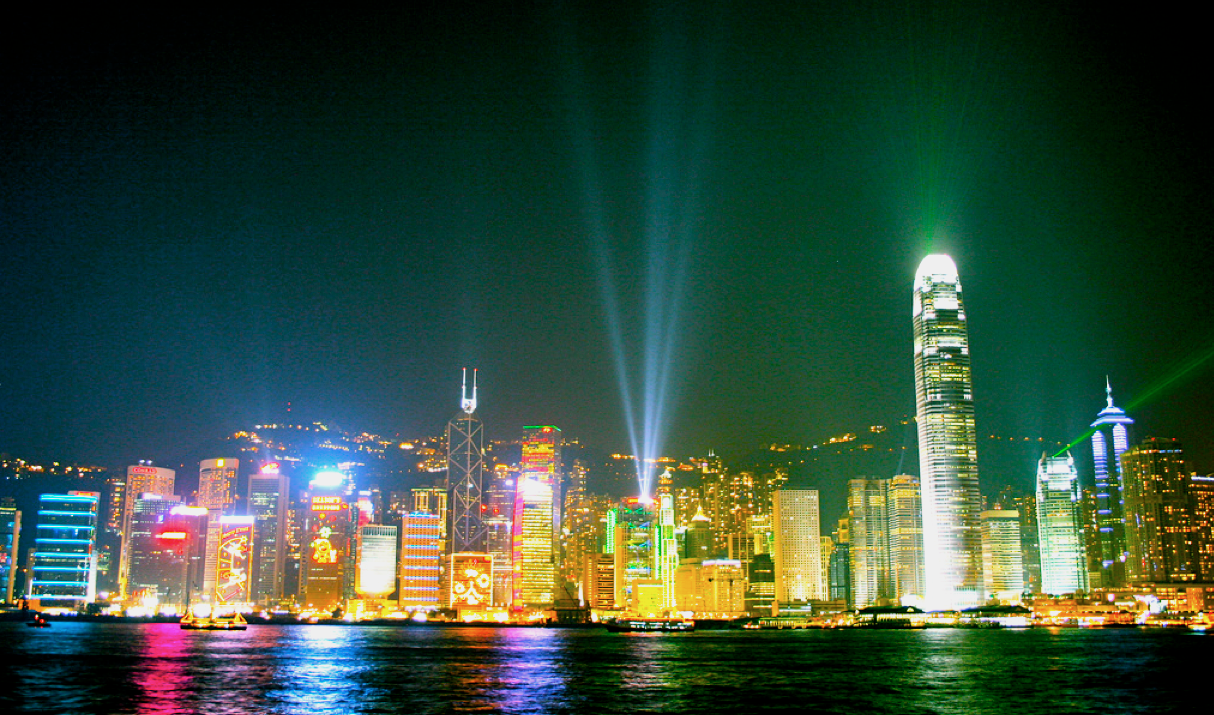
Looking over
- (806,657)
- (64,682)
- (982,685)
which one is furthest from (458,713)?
(806,657)

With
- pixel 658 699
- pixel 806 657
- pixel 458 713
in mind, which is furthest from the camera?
pixel 806 657

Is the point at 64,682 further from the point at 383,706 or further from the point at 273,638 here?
the point at 273,638

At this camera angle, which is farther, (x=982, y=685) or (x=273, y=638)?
(x=273, y=638)

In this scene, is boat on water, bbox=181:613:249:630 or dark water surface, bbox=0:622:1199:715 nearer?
dark water surface, bbox=0:622:1199:715

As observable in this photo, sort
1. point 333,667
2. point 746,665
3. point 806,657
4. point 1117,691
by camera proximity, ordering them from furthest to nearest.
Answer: point 806,657, point 746,665, point 333,667, point 1117,691

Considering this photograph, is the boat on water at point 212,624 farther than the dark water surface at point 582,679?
Yes

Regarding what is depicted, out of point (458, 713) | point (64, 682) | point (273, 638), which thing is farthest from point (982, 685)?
point (273, 638)

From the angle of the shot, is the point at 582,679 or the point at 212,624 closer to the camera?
the point at 582,679
